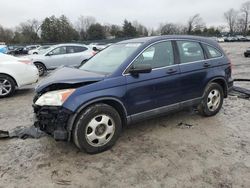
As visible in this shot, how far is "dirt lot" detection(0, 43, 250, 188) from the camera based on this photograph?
3342 millimetres

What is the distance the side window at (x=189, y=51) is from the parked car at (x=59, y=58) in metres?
8.21

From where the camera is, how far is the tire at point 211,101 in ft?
17.7

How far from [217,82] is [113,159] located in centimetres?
291

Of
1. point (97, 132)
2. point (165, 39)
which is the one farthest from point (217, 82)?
point (97, 132)

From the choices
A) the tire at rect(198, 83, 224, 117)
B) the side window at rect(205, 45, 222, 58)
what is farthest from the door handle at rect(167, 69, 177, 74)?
the side window at rect(205, 45, 222, 58)

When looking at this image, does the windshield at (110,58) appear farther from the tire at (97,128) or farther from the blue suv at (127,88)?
the tire at (97,128)

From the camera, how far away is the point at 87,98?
3.82 metres

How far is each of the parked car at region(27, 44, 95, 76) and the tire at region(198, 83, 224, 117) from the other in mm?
8301

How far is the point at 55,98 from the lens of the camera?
3.82 metres

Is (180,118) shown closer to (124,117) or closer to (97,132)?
(124,117)

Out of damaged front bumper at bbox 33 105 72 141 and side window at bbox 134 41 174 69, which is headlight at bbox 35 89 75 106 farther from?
side window at bbox 134 41 174 69

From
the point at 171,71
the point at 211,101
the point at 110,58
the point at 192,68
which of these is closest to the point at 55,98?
the point at 110,58

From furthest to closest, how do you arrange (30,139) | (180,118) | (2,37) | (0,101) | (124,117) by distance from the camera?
(2,37), (0,101), (180,118), (30,139), (124,117)

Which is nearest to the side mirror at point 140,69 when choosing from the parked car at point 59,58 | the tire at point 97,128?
the tire at point 97,128
